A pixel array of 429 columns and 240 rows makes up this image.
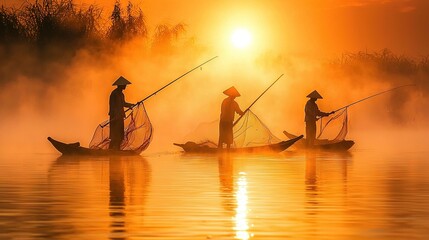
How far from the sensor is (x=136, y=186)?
1902 cm

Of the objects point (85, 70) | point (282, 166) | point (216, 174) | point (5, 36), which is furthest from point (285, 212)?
point (85, 70)

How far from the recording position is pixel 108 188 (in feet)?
61.1

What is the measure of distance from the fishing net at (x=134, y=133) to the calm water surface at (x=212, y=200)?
1825 millimetres

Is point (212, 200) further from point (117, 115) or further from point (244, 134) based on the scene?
point (244, 134)

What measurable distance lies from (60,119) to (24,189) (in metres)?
34.3

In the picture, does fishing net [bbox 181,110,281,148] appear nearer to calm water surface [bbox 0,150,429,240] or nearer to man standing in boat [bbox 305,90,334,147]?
man standing in boat [bbox 305,90,334,147]

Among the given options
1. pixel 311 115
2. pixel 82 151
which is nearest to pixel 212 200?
pixel 82 151

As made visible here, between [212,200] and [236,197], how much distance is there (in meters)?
0.56

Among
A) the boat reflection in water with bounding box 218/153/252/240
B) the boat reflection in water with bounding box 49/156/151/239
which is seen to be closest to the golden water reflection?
the boat reflection in water with bounding box 218/153/252/240

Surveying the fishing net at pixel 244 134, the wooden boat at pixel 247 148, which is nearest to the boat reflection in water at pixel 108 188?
the wooden boat at pixel 247 148

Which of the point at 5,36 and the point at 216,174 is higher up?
the point at 5,36

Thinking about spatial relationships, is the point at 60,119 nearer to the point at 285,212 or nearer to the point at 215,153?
the point at 215,153

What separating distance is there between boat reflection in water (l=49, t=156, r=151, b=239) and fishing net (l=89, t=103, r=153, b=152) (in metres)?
0.33

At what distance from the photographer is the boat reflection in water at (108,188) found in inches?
542
